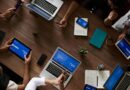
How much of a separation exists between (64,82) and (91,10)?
80cm

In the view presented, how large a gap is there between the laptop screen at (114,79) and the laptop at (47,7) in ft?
2.44

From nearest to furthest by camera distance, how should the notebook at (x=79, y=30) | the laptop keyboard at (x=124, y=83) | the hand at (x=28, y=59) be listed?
the laptop keyboard at (x=124, y=83)
the hand at (x=28, y=59)
the notebook at (x=79, y=30)

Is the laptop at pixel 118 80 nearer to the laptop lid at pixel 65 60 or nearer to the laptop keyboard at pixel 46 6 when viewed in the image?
the laptop lid at pixel 65 60

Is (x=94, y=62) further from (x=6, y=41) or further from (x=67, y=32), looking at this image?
(x=6, y=41)

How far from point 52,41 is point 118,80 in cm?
67

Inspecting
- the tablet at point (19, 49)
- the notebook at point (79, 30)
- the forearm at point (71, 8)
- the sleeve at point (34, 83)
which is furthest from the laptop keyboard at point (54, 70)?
the forearm at point (71, 8)

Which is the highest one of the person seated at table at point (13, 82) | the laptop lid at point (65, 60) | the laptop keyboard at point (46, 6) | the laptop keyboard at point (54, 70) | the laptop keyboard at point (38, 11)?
the laptop keyboard at point (46, 6)

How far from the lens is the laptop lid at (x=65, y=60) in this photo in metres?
3.08

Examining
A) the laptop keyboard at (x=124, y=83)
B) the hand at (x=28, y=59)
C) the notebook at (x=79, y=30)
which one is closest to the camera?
the laptop keyboard at (x=124, y=83)

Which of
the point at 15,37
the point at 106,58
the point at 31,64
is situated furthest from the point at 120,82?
the point at 15,37

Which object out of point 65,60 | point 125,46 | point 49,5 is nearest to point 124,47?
point 125,46

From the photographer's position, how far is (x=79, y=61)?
3.10 metres

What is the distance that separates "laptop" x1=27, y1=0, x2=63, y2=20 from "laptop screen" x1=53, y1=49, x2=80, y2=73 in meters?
0.33

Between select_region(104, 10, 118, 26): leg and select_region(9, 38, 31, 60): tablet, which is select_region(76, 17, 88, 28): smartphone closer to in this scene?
select_region(104, 10, 118, 26): leg
